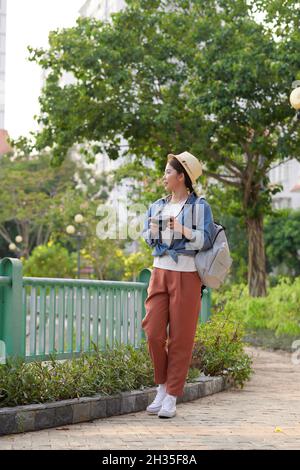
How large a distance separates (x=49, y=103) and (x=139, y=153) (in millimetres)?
2777

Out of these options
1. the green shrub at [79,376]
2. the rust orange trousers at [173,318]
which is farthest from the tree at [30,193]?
the rust orange trousers at [173,318]

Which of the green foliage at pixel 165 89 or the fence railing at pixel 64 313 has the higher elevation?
the green foliage at pixel 165 89

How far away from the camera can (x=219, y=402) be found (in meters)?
8.67

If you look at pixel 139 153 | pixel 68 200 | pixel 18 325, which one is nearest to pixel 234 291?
pixel 139 153

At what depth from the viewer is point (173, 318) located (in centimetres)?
710

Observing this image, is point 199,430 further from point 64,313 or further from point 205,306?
point 205,306

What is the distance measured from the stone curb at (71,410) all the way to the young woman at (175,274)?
0.42 metres

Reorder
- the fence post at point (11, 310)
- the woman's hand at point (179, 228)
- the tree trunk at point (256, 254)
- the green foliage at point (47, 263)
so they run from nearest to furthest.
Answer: the woman's hand at point (179, 228) → the fence post at point (11, 310) → the tree trunk at point (256, 254) → the green foliage at point (47, 263)

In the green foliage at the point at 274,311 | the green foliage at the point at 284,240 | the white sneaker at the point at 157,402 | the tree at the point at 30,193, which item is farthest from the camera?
the tree at the point at 30,193

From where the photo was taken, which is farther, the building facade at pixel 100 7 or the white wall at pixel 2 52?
the building facade at pixel 100 7

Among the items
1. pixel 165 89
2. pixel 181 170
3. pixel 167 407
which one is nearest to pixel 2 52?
pixel 165 89

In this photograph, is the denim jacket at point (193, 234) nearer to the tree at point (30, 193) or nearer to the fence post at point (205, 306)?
the fence post at point (205, 306)

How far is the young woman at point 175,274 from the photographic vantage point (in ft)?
23.1

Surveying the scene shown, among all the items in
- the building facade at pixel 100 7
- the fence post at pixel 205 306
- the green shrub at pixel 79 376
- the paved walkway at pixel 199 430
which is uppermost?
the building facade at pixel 100 7
